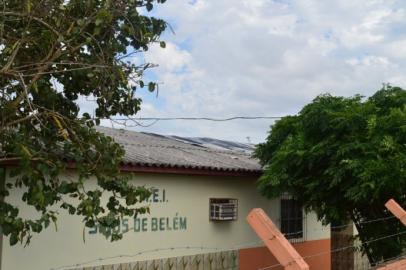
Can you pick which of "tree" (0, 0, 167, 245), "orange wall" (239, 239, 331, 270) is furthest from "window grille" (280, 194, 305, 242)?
"tree" (0, 0, 167, 245)

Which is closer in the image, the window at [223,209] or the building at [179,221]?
the building at [179,221]

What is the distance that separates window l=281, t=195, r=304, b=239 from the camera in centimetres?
1294

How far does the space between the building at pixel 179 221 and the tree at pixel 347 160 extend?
0.98 m

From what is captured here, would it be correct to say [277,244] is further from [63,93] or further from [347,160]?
[347,160]

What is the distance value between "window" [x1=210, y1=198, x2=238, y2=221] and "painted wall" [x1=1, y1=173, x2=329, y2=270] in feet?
0.39

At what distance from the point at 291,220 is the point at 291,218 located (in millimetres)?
47

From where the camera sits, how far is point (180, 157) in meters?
10.7

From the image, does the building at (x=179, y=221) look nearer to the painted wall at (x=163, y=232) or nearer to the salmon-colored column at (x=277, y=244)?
the painted wall at (x=163, y=232)

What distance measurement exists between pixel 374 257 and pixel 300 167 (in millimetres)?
2293

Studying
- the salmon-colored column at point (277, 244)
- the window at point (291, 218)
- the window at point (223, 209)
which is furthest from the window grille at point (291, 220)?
the salmon-colored column at point (277, 244)

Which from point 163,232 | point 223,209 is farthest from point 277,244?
point 223,209

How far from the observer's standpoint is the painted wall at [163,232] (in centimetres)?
776

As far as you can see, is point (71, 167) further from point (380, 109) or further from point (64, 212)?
point (380, 109)

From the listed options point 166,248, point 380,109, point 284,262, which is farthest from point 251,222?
point 380,109
